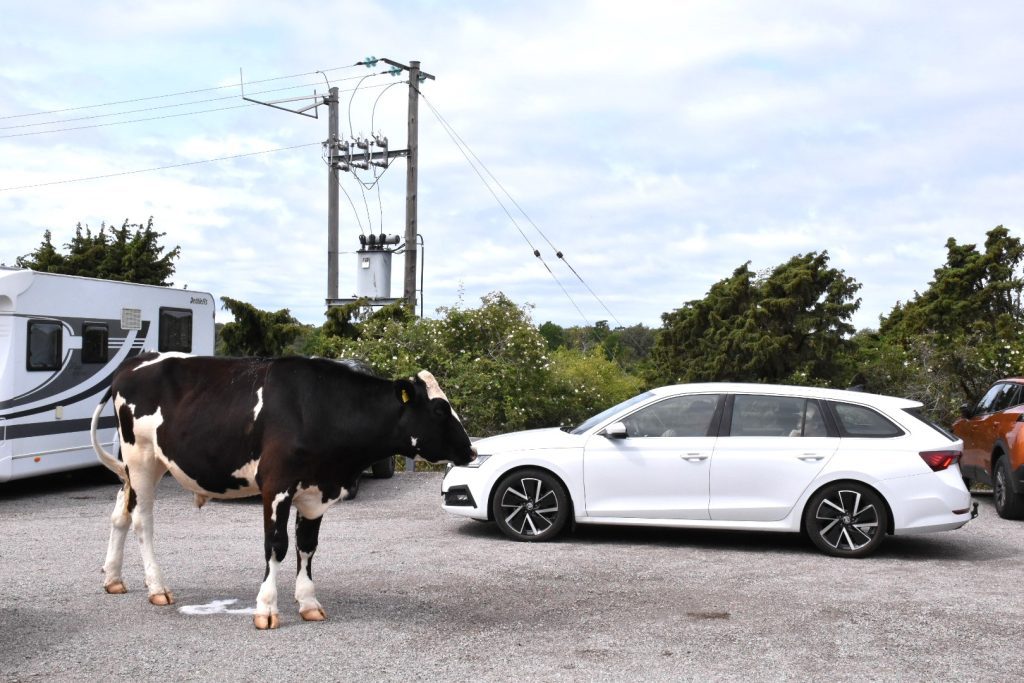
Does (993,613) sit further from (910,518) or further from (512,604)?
(512,604)

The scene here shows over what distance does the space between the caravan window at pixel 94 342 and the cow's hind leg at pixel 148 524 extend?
7172 millimetres

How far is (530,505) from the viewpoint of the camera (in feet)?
34.6

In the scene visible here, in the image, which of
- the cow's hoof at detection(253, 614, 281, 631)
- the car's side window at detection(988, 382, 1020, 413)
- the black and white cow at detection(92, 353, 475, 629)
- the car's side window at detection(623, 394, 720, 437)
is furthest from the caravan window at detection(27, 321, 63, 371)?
the car's side window at detection(988, 382, 1020, 413)

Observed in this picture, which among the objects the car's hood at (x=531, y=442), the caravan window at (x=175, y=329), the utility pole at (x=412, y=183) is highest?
the utility pole at (x=412, y=183)

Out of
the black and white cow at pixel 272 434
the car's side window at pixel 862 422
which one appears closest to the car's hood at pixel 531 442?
the car's side window at pixel 862 422

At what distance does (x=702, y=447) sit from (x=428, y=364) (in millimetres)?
10480

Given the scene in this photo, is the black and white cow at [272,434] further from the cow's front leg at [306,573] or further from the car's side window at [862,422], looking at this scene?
the car's side window at [862,422]

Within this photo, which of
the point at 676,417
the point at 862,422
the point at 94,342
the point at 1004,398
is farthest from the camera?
the point at 94,342

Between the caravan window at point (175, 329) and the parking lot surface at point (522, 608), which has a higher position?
the caravan window at point (175, 329)

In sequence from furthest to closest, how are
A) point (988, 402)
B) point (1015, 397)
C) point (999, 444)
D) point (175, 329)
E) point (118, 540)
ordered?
1. point (175, 329)
2. point (988, 402)
3. point (1015, 397)
4. point (999, 444)
5. point (118, 540)

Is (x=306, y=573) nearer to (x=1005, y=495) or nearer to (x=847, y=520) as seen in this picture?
(x=847, y=520)

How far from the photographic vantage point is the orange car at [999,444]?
12.5 m

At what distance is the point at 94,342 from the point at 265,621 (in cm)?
871

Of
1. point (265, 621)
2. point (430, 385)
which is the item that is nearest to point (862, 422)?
point (430, 385)
